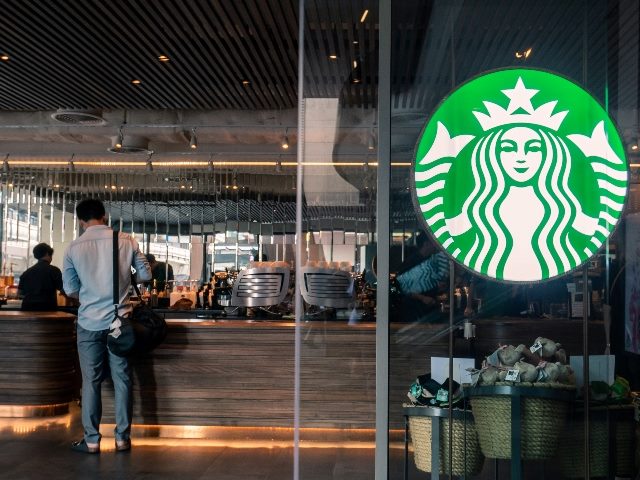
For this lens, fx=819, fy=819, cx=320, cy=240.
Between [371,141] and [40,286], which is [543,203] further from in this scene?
[40,286]

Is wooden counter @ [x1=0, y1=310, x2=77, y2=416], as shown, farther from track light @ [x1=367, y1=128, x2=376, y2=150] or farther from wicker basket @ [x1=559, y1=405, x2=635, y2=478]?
wicker basket @ [x1=559, y1=405, x2=635, y2=478]

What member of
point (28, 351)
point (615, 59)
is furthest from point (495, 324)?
point (28, 351)

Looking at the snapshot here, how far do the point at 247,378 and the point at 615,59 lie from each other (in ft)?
12.6

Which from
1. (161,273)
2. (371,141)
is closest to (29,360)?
(371,141)

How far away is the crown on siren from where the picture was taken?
3064mm

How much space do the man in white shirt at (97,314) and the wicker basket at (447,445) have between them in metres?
2.99

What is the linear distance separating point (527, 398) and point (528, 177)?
0.82 meters

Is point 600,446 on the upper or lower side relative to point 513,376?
lower

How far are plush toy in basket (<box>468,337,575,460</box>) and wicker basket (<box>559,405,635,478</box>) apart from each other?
0.07 metres

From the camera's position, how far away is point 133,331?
550 centimetres

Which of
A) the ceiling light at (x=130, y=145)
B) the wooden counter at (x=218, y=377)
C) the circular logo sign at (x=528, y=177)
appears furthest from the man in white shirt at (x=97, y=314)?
the ceiling light at (x=130, y=145)

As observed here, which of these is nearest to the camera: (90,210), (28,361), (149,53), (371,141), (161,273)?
(371,141)

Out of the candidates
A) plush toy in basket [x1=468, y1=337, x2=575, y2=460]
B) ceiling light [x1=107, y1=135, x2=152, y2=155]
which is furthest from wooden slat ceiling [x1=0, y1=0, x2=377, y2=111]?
plush toy in basket [x1=468, y1=337, x2=575, y2=460]

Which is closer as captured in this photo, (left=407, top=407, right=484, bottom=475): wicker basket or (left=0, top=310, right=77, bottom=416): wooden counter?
(left=407, top=407, right=484, bottom=475): wicker basket
